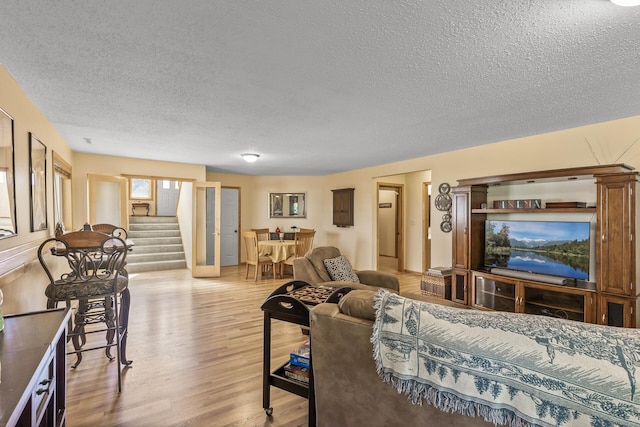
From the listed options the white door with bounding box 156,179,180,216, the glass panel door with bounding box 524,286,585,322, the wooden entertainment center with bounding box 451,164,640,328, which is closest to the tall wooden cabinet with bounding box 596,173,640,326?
the wooden entertainment center with bounding box 451,164,640,328

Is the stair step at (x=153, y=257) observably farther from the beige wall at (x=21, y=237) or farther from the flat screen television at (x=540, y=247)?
the flat screen television at (x=540, y=247)

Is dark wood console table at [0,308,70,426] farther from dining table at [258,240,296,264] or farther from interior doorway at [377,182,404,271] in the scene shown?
interior doorway at [377,182,404,271]

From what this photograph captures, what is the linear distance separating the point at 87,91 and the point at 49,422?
243 cm

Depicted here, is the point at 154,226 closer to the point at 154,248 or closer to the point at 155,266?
the point at 154,248

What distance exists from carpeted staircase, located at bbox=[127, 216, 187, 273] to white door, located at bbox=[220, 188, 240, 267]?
1.01 meters

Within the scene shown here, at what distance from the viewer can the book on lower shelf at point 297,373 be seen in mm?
1916

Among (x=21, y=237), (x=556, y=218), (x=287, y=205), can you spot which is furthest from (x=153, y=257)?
(x=556, y=218)

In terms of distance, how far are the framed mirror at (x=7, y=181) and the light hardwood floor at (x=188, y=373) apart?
4.14ft

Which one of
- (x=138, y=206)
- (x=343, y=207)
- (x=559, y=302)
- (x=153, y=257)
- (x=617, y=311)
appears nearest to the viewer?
(x=617, y=311)

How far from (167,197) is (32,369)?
976 centimetres

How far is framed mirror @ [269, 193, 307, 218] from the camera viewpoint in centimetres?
805

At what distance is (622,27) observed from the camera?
5.49ft

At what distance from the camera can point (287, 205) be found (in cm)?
809

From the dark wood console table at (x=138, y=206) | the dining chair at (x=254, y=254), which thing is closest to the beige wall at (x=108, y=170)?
the dining chair at (x=254, y=254)
